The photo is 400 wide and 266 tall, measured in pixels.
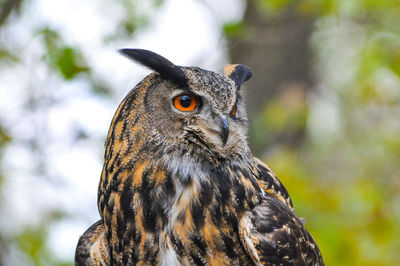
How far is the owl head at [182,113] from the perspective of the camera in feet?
7.98

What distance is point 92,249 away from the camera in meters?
2.65

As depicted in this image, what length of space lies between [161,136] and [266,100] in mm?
4436

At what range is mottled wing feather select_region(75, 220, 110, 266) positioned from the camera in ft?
8.53

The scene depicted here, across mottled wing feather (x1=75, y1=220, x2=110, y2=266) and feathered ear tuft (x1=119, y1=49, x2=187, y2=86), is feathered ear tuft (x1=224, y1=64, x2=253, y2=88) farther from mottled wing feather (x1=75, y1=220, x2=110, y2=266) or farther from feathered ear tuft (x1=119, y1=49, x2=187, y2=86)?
mottled wing feather (x1=75, y1=220, x2=110, y2=266)

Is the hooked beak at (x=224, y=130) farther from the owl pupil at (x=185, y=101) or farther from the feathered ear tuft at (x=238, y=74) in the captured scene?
the feathered ear tuft at (x=238, y=74)

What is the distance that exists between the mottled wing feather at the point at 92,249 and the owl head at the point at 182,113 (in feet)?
1.93

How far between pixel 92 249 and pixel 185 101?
93cm

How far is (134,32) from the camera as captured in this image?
5.02 metres

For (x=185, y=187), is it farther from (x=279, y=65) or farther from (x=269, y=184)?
(x=279, y=65)

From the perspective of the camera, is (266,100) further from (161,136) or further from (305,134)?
(161,136)

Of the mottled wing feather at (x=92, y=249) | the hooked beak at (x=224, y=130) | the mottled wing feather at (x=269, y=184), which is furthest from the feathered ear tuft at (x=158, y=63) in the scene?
the mottled wing feather at (x=92, y=249)

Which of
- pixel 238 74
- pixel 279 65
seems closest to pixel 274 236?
pixel 238 74

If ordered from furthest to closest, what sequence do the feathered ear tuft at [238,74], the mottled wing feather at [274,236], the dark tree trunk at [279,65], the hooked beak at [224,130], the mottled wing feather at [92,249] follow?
1. the dark tree trunk at [279,65]
2. the feathered ear tuft at [238,74]
3. the mottled wing feather at [92,249]
4. the hooked beak at [224,130]
5. the mottled wing feather at [274,236]

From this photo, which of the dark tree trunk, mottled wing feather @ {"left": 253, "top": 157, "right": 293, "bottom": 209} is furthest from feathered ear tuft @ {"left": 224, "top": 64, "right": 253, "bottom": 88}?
the dark tree trunk
